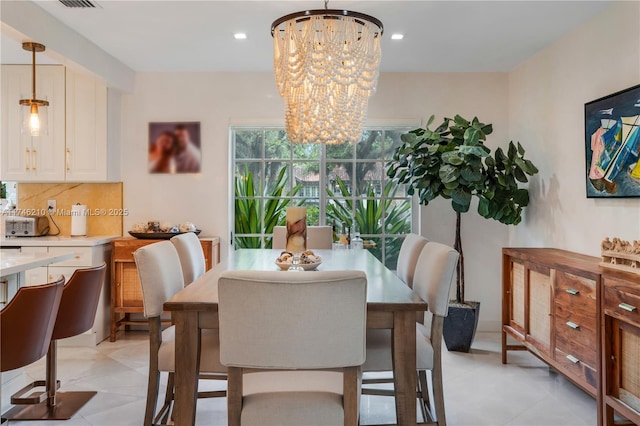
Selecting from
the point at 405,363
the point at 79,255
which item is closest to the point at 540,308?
the point at 405,363

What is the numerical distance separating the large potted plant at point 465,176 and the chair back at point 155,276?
7.32 feet

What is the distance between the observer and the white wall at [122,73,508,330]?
457cm

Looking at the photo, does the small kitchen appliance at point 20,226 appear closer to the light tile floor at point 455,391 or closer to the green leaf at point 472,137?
the light tile floor at point 455,391

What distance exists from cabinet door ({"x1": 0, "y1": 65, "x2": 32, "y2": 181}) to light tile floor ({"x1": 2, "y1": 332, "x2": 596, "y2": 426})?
70.8 inches

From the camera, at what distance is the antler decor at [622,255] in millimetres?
2307

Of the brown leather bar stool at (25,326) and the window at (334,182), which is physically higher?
the window at (334,182)

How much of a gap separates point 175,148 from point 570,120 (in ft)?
11.9

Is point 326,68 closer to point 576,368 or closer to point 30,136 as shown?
point 576,368

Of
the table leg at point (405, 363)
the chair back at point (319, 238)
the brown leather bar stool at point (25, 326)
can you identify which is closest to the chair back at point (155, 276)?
the brown leather bar stool at point (25, 326)

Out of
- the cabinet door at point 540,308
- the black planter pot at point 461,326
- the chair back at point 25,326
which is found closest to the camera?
the chair back at point 25,326

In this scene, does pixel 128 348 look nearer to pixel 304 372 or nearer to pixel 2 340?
pixel 2 340

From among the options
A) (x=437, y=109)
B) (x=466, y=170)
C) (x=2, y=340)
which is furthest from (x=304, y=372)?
(x=437, y=109)

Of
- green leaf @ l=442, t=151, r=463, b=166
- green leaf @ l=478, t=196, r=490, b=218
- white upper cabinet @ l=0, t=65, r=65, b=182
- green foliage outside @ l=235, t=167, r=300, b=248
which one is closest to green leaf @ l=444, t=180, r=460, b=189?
green leaf @ l=442, t=151, r=463, b=166

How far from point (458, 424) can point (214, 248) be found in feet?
9.03
